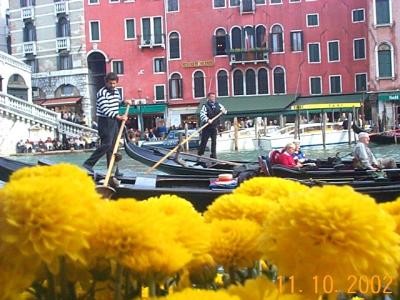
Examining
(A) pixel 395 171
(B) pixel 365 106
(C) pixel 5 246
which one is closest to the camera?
(C) pixel 5 246

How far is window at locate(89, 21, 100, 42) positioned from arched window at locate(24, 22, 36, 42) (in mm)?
1628

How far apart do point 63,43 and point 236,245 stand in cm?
1440

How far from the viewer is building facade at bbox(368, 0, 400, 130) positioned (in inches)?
508

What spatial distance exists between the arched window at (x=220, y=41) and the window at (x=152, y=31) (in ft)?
4.07

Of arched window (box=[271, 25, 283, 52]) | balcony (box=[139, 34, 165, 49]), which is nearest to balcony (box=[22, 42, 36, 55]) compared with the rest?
balcony (box=[139, 34, 165, 49])

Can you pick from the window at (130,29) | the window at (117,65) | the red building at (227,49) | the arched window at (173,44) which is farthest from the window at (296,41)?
the window at (117,65)

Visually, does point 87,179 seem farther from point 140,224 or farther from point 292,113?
point 292,113

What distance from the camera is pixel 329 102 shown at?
12930 mm

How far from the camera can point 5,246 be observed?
349 millimetres

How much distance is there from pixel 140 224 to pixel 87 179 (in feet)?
0.22

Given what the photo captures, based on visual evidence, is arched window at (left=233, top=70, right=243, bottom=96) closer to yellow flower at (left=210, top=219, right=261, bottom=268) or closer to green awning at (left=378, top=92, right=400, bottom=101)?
green awning at (left=378, top=92, right=400, bottom=101)

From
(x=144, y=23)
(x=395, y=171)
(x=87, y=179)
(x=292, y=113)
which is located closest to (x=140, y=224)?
(x=87, y=179)

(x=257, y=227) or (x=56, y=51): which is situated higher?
(x=56, y=51)

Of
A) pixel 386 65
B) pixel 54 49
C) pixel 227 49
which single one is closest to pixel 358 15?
pixel 386 65
